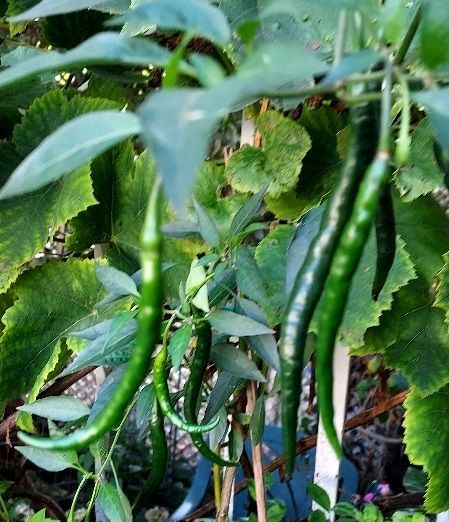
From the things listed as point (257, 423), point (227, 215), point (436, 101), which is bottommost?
point (257, 423)

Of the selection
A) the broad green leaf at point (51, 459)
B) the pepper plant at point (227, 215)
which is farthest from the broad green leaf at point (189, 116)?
the broad green leaf at point (51, 459)

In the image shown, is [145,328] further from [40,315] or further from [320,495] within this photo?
[320,495]

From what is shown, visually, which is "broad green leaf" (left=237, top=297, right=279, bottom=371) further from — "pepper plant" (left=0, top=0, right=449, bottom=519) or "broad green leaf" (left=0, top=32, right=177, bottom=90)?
"broad green leaf" (left=0, top=32, right=177, bottom=90)

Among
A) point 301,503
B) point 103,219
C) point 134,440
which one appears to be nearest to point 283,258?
point 103,219

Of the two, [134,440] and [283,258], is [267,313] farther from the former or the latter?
[134,440]

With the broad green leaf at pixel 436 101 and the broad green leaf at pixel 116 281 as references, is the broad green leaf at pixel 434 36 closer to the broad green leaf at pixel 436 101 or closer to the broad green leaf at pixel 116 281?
the broad green leaf at pixel 436 101

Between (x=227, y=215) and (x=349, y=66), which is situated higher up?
(x=227, y=215)

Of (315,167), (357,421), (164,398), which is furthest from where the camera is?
(357,421)

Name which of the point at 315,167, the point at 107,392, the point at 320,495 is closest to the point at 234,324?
the point at 107,392
